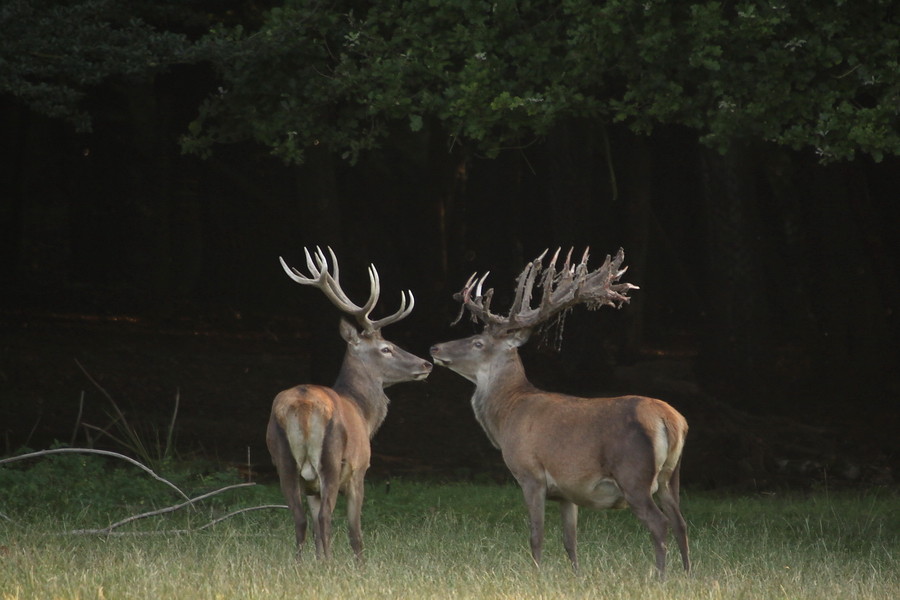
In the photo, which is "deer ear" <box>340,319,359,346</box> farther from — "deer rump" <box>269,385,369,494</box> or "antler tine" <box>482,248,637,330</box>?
"deer rump" <box>269,385,369,494</box>

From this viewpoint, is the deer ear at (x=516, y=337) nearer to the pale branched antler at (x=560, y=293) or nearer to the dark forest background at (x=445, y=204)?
the pale branched antler at (x=560, y=293)

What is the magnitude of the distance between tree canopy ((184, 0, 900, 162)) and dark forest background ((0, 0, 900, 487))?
0.03 meters

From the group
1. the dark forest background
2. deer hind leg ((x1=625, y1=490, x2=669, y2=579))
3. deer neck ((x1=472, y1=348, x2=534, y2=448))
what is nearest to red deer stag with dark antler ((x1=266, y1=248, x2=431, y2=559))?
deer neck ((x1=472, y1=348, x2=534, y2=448))

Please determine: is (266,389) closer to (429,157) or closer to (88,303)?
(429,157)

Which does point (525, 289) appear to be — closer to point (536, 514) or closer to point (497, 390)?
point (497, 390)

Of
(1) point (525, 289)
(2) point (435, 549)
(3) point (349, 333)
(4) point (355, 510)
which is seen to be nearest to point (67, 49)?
(3) point (349, 333)

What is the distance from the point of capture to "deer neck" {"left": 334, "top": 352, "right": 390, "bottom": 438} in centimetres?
838

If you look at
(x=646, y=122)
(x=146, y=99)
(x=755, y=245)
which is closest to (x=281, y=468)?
(x=646, y=122)

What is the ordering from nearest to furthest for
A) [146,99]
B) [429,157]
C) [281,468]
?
[281,468] → [429,157] → [146,99]

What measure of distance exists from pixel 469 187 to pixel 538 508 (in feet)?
51.0

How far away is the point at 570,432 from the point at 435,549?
3.89ft

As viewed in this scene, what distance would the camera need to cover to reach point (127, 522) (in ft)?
28.1

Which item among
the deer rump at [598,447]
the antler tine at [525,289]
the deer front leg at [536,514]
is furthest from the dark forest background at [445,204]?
the deer front leg at [536,514]

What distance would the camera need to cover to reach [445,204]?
1991 centimetres
